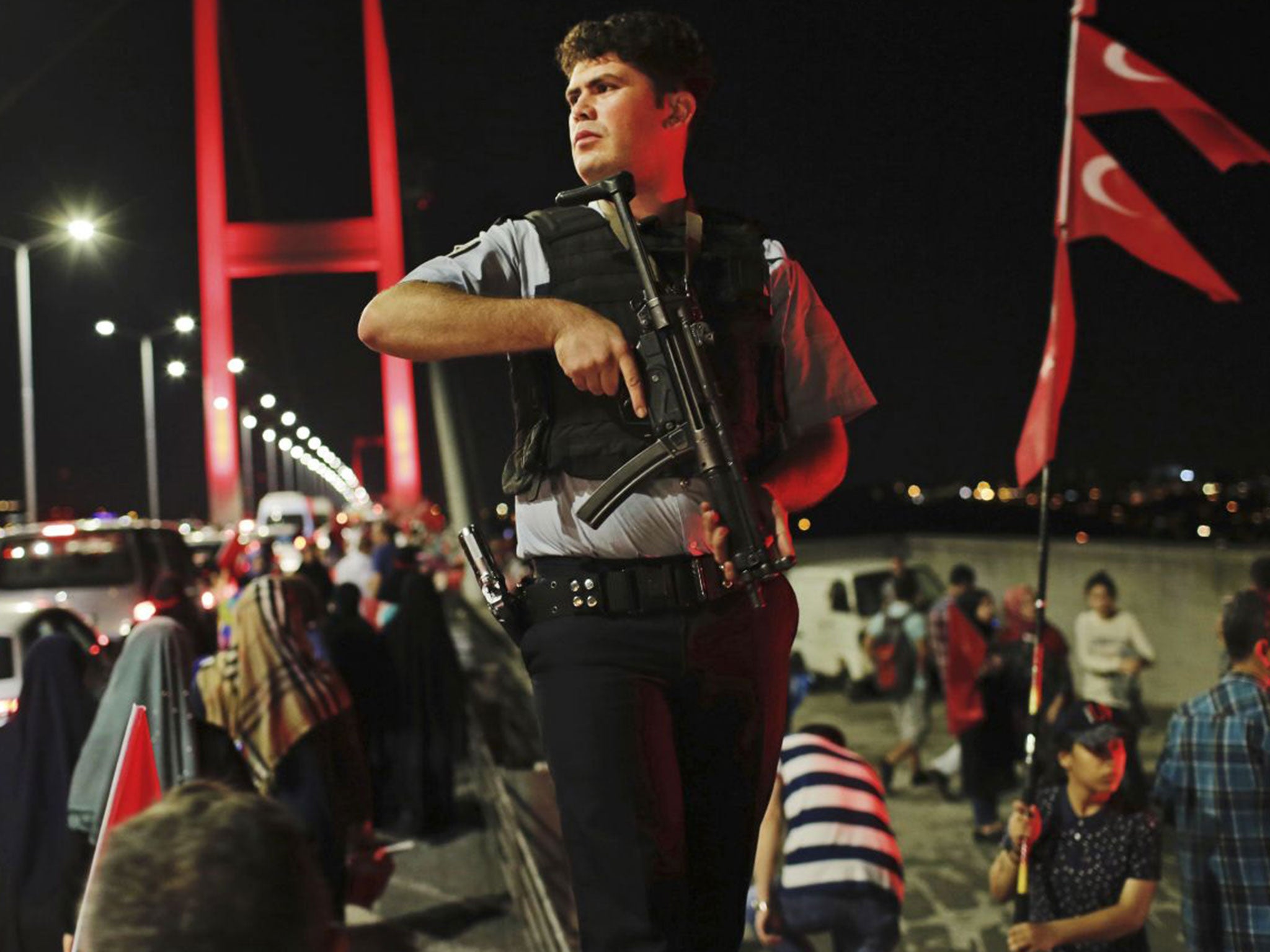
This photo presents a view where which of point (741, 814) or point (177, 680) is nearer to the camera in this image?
point (741, 814)

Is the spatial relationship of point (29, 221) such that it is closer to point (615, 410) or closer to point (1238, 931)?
point (615, 410)

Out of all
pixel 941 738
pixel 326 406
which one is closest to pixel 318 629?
pixel 326 406

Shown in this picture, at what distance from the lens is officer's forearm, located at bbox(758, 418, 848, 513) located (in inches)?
78.2

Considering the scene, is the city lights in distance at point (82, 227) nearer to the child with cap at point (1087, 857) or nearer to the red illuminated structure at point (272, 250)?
the red illuminated structure at point (272, 250)

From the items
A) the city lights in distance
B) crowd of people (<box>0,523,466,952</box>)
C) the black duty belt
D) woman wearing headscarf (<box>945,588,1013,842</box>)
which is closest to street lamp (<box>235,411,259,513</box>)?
the city lights in distance

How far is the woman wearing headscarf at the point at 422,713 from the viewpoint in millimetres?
7484

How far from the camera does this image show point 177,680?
3.66 m

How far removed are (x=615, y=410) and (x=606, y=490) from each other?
121 mm

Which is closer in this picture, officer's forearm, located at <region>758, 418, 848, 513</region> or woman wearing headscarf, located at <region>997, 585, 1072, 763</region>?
officer's forearm, located at <region>758, 418, 848, 513</region>

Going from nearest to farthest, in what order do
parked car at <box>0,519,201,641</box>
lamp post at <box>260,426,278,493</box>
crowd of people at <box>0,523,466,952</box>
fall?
crowd of people at <box>0,523,466,952</box> < parked car at <box>0,519,201,641</box> < lamp post at <box>260,426,278,493</box>

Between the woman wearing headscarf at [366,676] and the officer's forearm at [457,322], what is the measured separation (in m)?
4.50

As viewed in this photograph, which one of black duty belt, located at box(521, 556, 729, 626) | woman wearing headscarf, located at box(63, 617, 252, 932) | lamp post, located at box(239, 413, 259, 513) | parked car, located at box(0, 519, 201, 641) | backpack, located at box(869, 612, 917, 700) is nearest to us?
black duty belt, located at box(521, 556, 729, 626)

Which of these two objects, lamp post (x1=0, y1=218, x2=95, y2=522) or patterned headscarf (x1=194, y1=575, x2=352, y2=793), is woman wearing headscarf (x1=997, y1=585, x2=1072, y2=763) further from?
lamp post (x1=0, y1=218, x2=95, y2=522)

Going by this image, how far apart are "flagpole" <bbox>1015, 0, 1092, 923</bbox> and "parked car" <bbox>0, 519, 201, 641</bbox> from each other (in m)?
7.73
